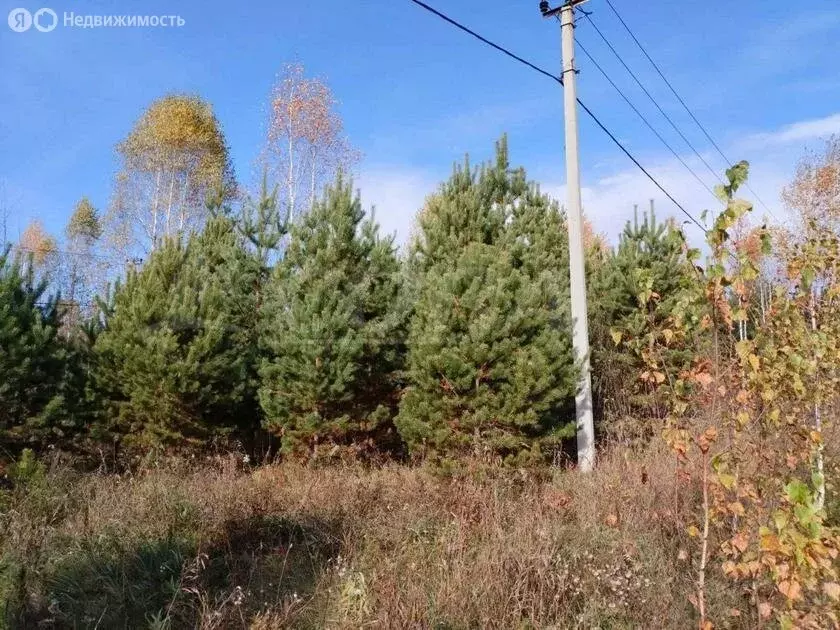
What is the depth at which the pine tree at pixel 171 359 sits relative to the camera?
680 cm

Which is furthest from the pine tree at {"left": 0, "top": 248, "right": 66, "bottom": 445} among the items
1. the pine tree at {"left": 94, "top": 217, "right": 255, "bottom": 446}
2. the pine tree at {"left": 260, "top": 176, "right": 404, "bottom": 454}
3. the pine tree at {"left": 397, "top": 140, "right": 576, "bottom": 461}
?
the pine tree at {"left": 397, "top": 140, "right": 576, "bottom": 461}

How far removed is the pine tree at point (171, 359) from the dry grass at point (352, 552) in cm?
116

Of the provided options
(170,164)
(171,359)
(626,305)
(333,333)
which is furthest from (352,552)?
(170,164)

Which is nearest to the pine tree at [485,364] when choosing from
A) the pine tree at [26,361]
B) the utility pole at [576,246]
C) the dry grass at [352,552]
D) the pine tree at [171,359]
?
the utility pole at [576,246]

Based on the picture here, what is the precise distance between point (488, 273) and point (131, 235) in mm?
19704

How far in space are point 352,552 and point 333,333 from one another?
3119 millimetres

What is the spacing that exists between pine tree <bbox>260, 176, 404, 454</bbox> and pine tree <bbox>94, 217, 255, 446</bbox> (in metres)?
0.50

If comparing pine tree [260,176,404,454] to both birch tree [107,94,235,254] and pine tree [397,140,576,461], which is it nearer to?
pine tree [397,140,576,461]

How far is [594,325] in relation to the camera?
9688 mm

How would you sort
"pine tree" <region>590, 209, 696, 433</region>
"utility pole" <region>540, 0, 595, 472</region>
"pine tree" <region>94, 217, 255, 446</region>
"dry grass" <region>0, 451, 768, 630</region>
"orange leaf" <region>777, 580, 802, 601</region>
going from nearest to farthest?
"orange leaf" <region>777, 580, 802, 601</region>, "dry grass" <region>0, 451, 768, 630</region>, "utility pole" <region>540, 0, 595, 472</region>, "pine tree" <region>94, 217, 255, 446</region>, "pine tree" <region>590, 209, 696, 433</region>

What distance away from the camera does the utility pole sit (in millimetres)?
6574

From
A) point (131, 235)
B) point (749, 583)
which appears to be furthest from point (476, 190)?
point (131, 235)

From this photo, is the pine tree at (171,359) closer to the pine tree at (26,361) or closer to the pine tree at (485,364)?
the pine tree at (26,361)

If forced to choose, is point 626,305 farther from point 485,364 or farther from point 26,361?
point 26,361
